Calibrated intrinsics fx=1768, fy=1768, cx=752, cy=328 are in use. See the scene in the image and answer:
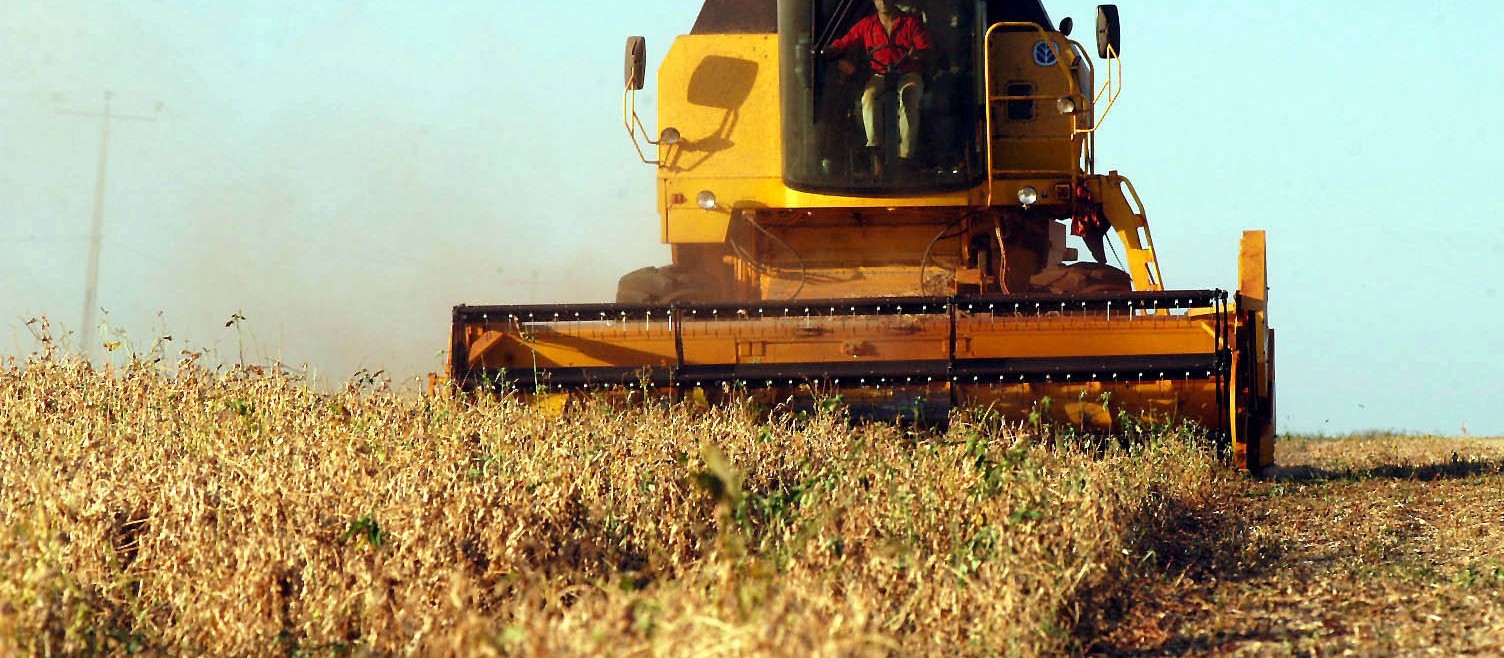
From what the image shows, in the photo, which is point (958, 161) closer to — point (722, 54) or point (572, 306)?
point (722, 54)

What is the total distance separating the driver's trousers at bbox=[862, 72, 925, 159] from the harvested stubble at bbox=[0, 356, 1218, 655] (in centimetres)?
357

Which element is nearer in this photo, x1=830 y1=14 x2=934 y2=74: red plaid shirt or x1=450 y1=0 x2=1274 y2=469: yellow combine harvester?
x1=450 y1=0 x2=1274 y2=469: yellow combine harvester

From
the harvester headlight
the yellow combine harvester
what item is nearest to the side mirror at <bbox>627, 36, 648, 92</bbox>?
the yellow combine harvester

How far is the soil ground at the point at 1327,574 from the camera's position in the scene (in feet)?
15.6

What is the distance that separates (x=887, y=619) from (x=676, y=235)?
5.97 m

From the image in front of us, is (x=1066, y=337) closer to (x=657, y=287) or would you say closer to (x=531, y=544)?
(x=657, y=287)

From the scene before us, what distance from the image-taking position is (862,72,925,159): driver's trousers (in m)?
10.0

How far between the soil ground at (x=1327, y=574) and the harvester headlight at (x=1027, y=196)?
2.01 meters

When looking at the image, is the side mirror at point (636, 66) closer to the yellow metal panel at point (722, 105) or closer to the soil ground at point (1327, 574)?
the yellow metal panel at point (722, 105)

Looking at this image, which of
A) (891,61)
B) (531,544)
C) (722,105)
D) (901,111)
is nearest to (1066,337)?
(901,111)

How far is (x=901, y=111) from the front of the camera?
10.1 meters

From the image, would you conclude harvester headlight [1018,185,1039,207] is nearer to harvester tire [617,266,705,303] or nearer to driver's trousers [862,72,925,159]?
driver's trousers [862,72,925,159]

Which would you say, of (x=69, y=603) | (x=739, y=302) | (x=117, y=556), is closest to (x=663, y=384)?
(x=739, y=302)

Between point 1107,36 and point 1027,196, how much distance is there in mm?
1000
